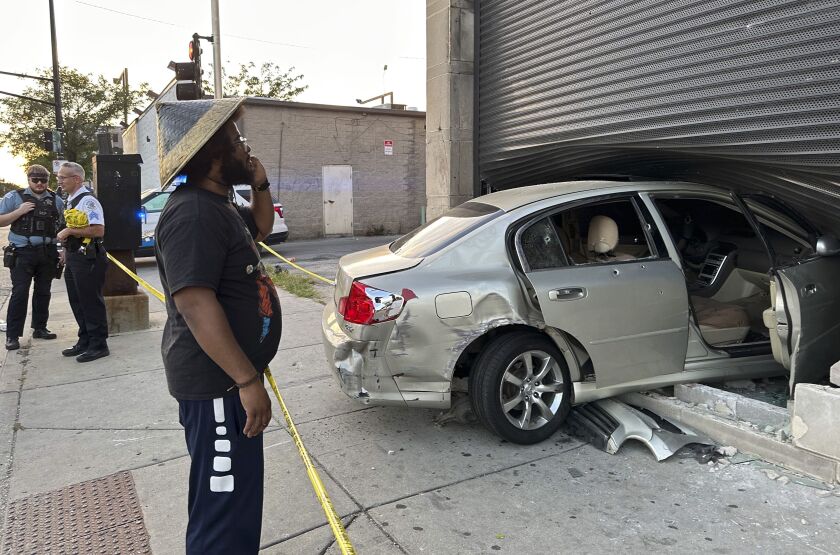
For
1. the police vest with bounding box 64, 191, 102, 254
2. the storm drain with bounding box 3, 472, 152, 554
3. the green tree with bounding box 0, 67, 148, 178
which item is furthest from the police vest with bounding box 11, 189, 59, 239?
the green tree with bounding box 0, 67, 148, 178

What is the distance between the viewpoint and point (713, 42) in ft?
14.7

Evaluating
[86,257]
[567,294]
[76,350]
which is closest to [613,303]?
[567,294]

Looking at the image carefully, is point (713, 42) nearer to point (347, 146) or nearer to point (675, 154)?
point (675, 154)

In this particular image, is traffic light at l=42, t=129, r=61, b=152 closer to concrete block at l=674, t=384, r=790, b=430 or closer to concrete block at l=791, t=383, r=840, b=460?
concrete block at l=674, t=384, r=790, b=430

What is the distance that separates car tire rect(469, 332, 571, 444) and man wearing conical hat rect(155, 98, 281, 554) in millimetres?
1706

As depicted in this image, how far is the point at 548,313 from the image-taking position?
3.68 meters

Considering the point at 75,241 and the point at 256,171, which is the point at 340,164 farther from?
the point at 256,171

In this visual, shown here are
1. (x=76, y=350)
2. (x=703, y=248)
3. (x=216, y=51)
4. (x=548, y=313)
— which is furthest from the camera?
(x=216, y=51)

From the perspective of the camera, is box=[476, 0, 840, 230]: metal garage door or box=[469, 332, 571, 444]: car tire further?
box=[476, 0, 840, 230]: metal garage door

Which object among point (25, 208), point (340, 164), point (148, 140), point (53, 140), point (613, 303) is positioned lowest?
point (613, 303)

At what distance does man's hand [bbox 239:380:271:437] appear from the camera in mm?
2037

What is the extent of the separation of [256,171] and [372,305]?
1350 mm

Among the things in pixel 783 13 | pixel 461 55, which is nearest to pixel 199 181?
pixel 783 13

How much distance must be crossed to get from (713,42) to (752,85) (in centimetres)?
52
